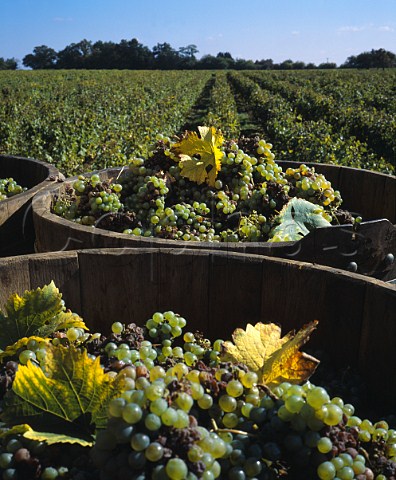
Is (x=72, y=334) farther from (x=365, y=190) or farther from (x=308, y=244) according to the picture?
(x=365, y=190)

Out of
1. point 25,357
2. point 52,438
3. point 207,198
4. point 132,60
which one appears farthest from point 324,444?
point 132,60

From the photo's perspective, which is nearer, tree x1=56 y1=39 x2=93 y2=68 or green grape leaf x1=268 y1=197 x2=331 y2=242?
green grape leaf x1=268 y1=197 x2=331 y2=242

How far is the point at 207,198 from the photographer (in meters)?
3.05

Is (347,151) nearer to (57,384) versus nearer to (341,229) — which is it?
(341,229)

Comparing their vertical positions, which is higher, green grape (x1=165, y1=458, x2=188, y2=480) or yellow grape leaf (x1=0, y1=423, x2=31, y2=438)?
green grape (x1=165, y1=458, x2=188, y2=480)

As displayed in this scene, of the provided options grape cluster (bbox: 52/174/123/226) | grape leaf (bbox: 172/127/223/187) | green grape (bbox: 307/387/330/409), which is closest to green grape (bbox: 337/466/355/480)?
green grape (bbox: 307/387/330/409)

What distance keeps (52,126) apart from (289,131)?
5.75 metres

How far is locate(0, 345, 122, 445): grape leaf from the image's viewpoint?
129 cm

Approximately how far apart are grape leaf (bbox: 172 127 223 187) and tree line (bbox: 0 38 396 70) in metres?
96.3

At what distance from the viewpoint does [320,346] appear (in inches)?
77.4

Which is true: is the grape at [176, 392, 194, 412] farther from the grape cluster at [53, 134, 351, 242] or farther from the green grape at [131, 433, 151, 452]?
the grape cluster at [53, 134, 351, 242]

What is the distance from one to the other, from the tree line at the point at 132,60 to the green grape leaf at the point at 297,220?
316 ft

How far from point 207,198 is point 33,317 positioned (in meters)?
1.50

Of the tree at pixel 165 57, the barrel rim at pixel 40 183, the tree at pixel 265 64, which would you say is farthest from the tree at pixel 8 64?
the barrel rim at pixel 40 183
